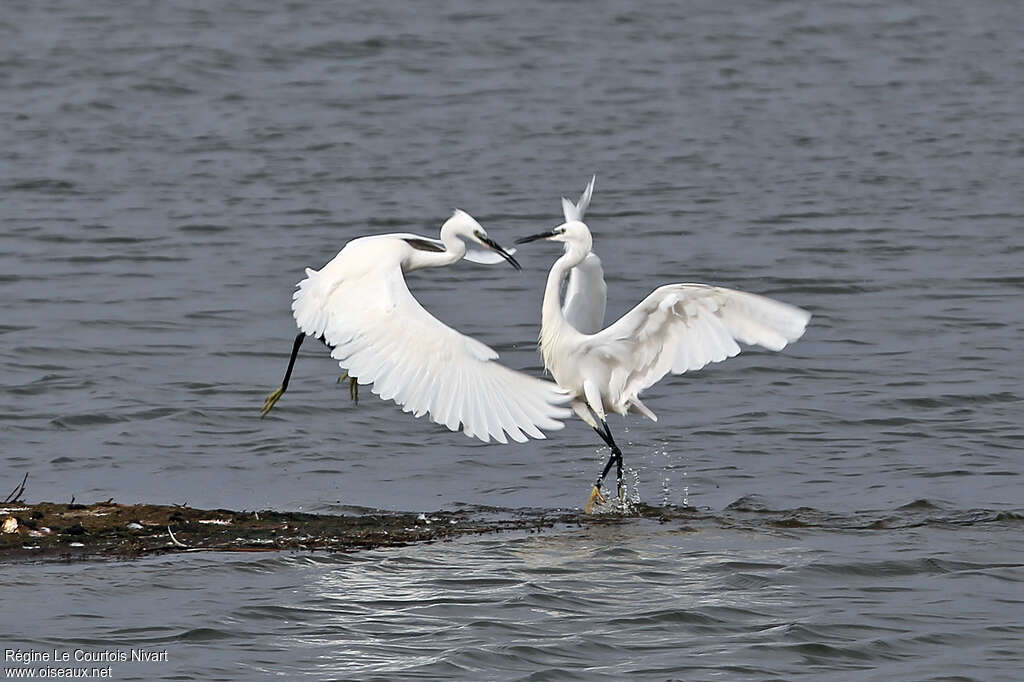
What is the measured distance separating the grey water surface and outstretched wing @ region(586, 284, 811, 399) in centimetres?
Answer: 83

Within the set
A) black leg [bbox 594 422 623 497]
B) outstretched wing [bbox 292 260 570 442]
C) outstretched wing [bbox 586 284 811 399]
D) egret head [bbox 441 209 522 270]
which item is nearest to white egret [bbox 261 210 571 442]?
outstretched wing [bbox 292 260 570 442]

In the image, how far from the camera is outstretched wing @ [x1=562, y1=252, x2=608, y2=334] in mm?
9648

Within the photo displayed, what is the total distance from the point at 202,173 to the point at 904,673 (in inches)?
560

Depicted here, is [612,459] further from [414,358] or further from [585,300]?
[414,358]

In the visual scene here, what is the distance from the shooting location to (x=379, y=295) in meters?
8.76

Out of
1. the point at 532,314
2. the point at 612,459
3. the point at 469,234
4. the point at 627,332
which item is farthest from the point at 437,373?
the point at 532,314

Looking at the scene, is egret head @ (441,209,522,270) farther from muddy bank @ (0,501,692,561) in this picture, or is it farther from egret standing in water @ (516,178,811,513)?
muddy bank @ (0,501,692,561)

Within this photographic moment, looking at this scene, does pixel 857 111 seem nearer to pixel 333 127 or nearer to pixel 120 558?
pixel 333 127

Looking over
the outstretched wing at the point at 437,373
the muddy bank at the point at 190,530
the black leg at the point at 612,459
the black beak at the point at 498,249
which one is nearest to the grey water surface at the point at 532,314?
the muddy bank at the point at 190,530

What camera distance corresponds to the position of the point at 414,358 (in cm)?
824

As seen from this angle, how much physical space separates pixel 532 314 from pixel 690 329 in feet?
17.1

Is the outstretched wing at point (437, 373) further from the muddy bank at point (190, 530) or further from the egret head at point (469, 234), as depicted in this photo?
the egret head at point (469, 234)

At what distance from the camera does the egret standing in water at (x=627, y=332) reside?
8.59 metres

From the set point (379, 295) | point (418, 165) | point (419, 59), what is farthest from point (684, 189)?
point (379, 295)
